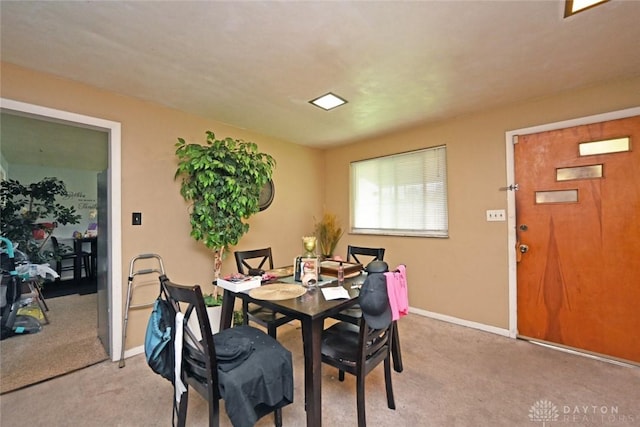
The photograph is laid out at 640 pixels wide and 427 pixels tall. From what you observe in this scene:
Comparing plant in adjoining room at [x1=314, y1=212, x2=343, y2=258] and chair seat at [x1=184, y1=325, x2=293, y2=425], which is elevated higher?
plant in adjoining room at [x1=314, y1=212, x2=343, y2=258]

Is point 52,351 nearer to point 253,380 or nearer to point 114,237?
point 114,237

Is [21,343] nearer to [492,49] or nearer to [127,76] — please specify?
[127,76]

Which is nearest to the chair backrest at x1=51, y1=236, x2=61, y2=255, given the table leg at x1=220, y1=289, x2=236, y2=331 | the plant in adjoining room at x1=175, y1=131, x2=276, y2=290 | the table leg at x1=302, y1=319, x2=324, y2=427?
the plant in adjoining room at x1=175, y1=131, x2=276, y2=290

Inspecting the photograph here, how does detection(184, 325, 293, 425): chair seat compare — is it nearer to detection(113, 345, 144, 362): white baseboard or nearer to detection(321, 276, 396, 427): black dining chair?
detection(321, 276, 396, 427): black dining chair

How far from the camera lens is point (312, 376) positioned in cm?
143

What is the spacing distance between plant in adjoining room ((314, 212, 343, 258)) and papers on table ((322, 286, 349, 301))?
2225mm

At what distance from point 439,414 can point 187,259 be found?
2.58 m

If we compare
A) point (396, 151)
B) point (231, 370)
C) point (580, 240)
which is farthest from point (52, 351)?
point (580, 240)

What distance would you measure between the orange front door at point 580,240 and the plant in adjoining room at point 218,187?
2753 millimetres

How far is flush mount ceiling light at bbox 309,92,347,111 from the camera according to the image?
99.6 inches

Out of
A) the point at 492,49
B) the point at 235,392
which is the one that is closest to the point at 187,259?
the point at 235,392

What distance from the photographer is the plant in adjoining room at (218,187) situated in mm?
2553

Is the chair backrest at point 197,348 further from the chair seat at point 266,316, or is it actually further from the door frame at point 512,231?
the door frame at point 512,231

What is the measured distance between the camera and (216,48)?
1786 mm
